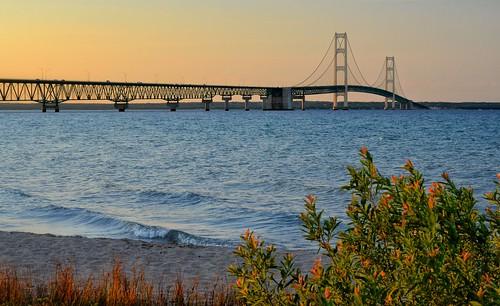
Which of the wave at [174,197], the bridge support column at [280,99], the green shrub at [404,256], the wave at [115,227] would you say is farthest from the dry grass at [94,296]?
the bridge support column at [280,99]

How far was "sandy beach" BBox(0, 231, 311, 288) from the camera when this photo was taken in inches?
463

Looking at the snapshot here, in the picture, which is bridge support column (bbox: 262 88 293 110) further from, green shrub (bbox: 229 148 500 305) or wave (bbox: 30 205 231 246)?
green shrub (bbox: 229 148 500 305)

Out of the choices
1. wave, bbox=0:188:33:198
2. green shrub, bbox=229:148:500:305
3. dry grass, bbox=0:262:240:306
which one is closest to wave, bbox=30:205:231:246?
wave, bbox=0:188:33:198

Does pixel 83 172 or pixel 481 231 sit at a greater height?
pixel 481 231

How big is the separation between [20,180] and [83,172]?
429 centimetres

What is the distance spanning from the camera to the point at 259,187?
90.0 ft

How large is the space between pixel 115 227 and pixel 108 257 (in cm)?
428

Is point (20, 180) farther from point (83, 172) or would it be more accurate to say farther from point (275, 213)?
point (275, 213)

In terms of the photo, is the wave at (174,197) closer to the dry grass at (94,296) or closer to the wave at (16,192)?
the wave at (16,192)

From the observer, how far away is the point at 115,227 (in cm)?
1733

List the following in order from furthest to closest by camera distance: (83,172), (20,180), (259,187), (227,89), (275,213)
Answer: (227,89) < (83,172) < (20,180) < (259,187) < (275,213)

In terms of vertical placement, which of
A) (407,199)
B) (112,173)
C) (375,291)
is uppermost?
(407,199)

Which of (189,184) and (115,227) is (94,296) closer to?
(115,227)

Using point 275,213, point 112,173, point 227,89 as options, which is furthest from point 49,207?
point 227,89
